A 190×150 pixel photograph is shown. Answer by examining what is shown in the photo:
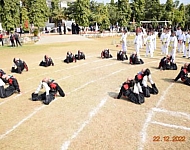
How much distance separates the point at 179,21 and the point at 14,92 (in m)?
47.9

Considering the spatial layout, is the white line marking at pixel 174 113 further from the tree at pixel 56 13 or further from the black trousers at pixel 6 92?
the tree at pixel 56 13

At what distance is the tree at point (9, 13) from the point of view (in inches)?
1272

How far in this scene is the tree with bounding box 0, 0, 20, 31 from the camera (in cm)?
3231

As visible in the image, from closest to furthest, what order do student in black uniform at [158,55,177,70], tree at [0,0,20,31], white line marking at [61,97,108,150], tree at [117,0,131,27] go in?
white line marking at [61,97,108,150]
student in black uniform at [158,55,177,70]
tree at [0,0,20,31]
tree at [117,0,131,27]

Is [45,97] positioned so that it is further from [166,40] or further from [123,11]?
[123,11]

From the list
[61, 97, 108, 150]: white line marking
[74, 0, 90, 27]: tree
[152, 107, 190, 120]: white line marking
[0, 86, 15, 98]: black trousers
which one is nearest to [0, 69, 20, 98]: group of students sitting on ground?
[0, 86, 15, 98]: black trousers

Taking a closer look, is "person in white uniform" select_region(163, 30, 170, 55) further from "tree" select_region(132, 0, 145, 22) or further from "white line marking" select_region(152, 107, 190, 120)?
"tree" select_region(132, 0, 145, 22)

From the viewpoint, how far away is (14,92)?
10312mm

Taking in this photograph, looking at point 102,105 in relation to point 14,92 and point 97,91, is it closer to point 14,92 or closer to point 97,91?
point 97,91

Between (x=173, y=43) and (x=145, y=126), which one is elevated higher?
(x=173, y=43)

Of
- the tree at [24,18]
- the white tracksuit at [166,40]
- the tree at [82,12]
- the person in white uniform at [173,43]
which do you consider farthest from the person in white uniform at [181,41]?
the tree at [24,18]

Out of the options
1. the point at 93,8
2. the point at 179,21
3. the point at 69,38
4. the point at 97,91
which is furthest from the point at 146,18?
the point at 97,91

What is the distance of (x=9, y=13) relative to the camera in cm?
3278

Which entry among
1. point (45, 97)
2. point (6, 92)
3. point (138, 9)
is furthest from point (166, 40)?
point (138, 9)
